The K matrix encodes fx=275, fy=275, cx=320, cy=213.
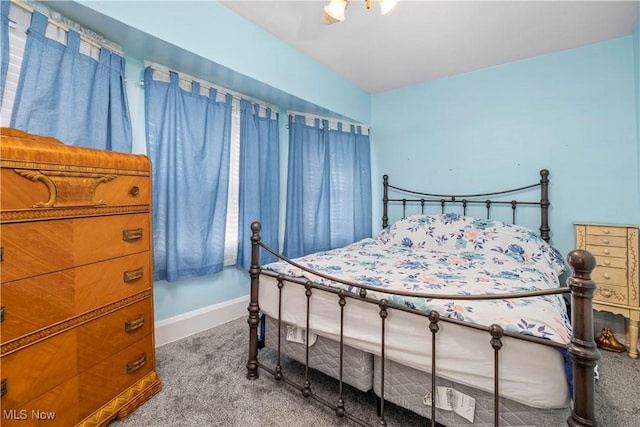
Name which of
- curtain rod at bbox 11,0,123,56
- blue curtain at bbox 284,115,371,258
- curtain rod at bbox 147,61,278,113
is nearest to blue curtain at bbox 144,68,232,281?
curtain rod at bbox 147,61,278,113

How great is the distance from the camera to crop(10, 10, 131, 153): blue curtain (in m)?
1.42

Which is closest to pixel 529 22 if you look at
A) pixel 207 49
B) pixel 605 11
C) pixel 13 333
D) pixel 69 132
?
pixel 605 11

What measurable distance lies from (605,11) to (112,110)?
3470 millimetres

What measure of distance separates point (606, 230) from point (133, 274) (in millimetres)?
3202

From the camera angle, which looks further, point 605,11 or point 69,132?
point 605,11

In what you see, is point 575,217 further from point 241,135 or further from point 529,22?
point 241,135

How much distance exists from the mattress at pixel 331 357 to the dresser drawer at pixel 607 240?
80.6 inches

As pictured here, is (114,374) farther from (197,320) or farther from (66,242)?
(197,320)

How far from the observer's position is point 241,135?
101 inches

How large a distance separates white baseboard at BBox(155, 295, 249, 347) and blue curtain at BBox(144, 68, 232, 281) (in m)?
0.35

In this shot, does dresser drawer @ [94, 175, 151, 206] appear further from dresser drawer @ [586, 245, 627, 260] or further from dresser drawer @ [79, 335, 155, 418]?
dresser drawer @ [586, 245, 627, 260]

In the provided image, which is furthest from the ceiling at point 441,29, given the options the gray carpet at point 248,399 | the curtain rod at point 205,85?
the gray carpet at point 248,399

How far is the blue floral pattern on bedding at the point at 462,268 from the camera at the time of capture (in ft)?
3.52

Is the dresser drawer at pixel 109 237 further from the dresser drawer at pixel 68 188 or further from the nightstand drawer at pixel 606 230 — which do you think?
the nightstand drawer at pixel 606 230
